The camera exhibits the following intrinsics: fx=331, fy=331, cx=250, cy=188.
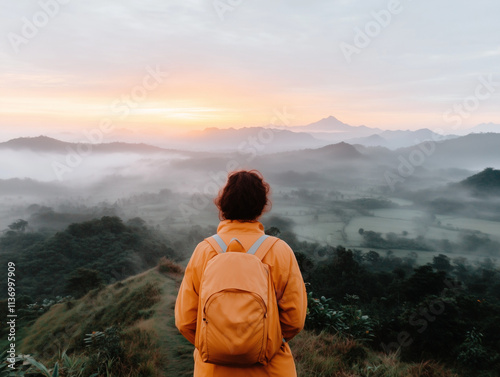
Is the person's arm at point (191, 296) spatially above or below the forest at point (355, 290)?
above

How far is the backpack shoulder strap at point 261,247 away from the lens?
201cm

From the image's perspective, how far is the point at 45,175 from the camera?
195250mm

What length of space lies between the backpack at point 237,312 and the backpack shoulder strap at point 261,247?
0.08 m

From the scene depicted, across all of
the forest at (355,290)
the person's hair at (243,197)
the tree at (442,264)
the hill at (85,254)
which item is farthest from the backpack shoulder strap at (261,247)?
the tree at (442,264)

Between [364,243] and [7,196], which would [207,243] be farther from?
[7,196]

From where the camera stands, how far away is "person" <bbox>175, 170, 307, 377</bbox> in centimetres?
201

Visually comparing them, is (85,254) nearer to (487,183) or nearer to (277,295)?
(277,295)

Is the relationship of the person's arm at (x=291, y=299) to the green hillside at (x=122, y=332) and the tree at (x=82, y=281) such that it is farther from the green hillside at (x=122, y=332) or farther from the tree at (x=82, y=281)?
the tree at (x=82, y=281)

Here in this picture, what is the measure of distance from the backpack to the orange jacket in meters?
0.10

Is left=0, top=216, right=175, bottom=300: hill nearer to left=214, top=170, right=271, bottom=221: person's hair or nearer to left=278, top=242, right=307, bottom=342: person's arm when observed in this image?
left=214, top=170, right=271, bottom=221: person's hair

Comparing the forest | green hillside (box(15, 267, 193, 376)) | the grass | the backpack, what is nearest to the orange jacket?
the backpack

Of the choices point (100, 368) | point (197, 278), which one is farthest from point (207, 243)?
point (100, 368)

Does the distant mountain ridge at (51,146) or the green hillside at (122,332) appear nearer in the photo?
the green hillside at (122,332)

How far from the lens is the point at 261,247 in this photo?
204 cm
